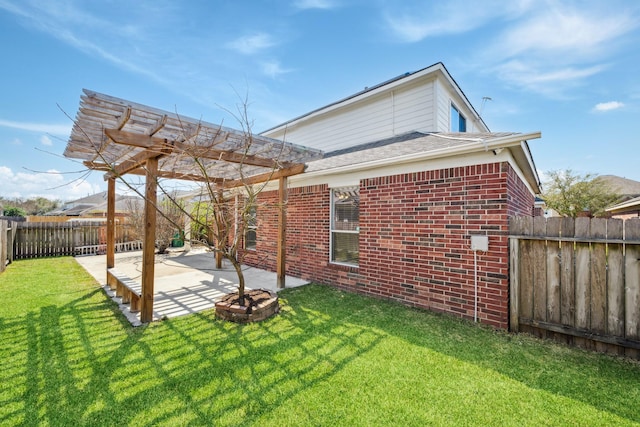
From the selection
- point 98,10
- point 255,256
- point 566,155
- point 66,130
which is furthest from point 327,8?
point 566,155

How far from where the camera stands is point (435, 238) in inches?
196

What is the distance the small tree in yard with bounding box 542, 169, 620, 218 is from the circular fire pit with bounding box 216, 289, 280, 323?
77.8 ft

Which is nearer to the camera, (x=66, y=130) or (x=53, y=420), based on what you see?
(x=53, y=420)

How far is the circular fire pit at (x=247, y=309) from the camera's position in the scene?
4.37m

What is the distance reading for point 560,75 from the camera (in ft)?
30.3

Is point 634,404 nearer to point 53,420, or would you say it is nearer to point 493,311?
point 493,311

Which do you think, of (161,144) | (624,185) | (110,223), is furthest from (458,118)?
(624,185)

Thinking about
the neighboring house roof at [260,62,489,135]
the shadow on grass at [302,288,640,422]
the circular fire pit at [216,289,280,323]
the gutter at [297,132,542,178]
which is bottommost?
the shadow on grass at [302,288,640,422]

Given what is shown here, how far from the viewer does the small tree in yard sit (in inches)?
770

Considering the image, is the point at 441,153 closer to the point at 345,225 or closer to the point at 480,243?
the point at 480,243

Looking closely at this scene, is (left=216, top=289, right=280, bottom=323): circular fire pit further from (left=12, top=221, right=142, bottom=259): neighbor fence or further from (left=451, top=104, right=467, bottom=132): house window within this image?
(left=12, top=221, right=142, bottom=259): neighbor fence

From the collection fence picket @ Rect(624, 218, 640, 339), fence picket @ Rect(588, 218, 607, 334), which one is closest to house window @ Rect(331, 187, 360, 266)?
fence picket @ Rect(588, 218, 607, 334)

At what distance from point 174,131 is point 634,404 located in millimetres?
6425

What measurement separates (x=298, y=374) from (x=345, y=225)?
4.06 metres
